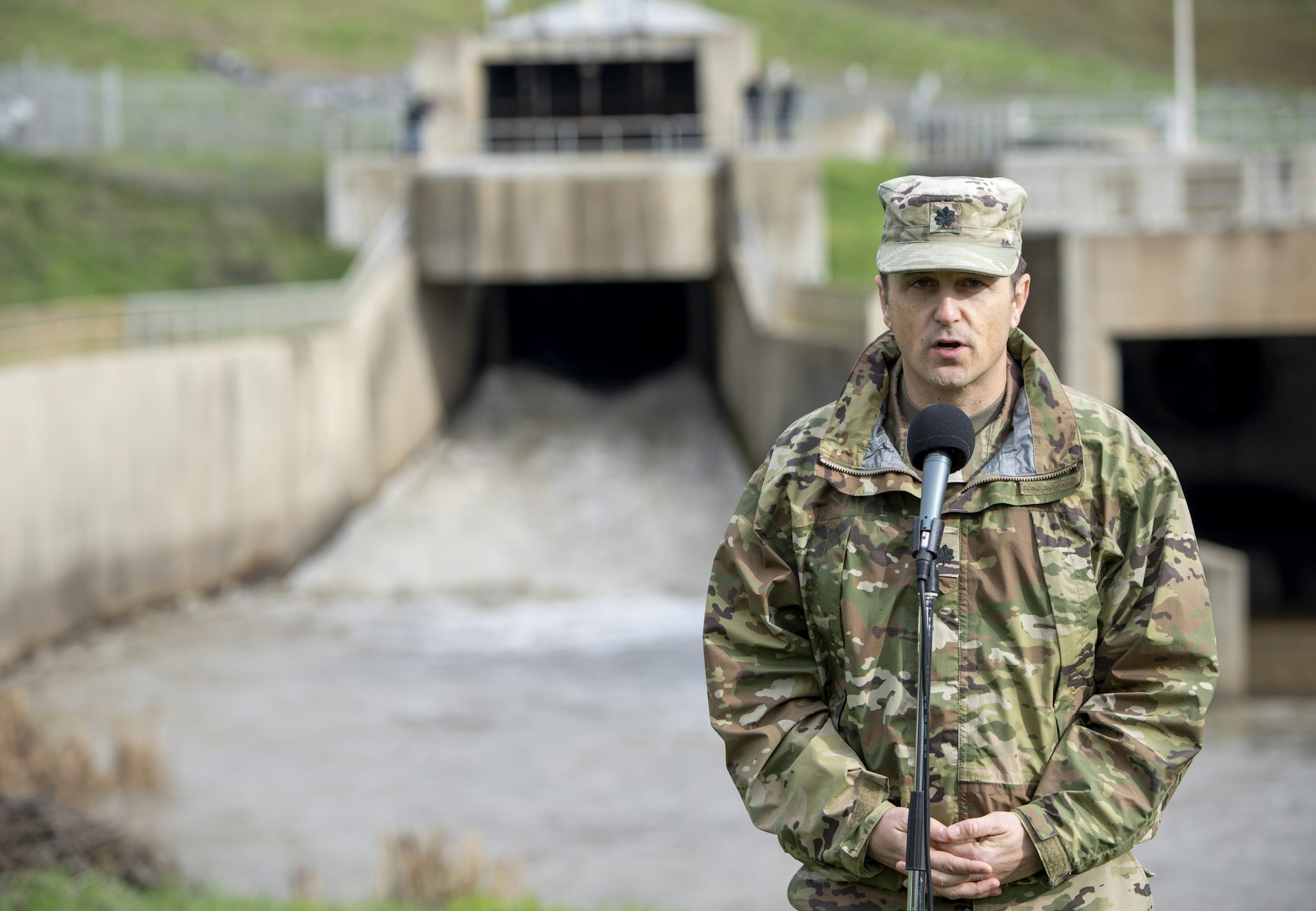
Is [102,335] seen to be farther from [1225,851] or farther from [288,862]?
[1225,851]

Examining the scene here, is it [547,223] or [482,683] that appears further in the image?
[547,223]

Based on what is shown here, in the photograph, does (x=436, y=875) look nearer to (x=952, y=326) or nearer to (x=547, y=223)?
(x=952, y=326)

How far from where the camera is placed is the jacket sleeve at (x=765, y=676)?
11.1ft

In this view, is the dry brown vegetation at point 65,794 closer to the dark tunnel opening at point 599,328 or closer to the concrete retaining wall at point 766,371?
the concrete retaining wall at point 766,371

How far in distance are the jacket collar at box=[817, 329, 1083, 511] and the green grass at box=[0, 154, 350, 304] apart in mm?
23079

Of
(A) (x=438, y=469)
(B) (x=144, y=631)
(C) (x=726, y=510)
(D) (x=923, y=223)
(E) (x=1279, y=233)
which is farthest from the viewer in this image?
(A) (x=438, y=469)

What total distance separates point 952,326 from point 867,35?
80.3m

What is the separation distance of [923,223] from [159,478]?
17.9m

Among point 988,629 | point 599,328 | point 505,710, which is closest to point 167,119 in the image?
point 599,328

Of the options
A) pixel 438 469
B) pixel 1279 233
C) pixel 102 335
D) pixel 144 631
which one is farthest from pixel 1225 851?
pixel 438 469

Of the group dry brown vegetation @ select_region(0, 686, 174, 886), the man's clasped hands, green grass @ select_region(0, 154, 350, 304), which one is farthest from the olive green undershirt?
green grass @ select_region(0, 154, 350, 304)

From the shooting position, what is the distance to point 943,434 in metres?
3.09

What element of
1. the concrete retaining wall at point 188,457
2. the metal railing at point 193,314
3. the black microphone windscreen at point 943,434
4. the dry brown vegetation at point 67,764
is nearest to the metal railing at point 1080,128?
the metal railing at point 193,314

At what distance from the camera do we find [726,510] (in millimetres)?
26016
